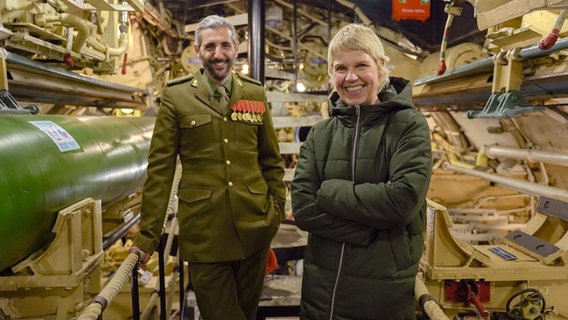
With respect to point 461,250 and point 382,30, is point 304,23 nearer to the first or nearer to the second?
point 382,30

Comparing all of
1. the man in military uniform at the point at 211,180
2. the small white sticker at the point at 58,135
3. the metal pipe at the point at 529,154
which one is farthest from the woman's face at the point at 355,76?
the metal pipe at the point at 529,154

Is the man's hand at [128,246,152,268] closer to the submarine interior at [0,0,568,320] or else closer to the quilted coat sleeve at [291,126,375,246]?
the submarine interior at [0,0,568,320]

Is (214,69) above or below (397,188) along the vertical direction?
above

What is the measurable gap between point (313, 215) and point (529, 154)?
10.9 ft

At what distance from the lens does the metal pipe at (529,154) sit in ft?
11.3

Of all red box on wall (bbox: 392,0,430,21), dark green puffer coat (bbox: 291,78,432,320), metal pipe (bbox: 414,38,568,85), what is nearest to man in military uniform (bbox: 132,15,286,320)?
dark green puffer coat (bbox: 291,78,432,320)

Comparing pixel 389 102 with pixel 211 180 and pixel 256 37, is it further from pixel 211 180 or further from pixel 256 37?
pixel 256 37

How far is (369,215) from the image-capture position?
1.35 meters

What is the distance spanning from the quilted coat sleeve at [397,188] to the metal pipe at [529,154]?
265cm

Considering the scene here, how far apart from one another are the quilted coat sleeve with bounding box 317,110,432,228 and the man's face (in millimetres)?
863

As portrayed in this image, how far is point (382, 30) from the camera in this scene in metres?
6.14

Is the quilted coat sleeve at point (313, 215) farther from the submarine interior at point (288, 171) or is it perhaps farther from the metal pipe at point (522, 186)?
the metal pipe at point (522, 186)

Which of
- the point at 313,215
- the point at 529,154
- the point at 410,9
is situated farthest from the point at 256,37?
the point at 313,215

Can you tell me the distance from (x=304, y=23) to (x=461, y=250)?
591 centimetres
